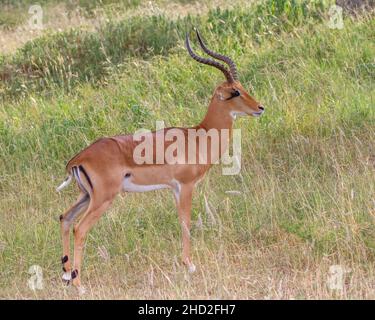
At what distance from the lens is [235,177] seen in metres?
8.13

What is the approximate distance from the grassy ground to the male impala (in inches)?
13.4

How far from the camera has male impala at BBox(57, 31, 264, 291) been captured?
647cm

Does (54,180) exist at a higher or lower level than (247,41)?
lower

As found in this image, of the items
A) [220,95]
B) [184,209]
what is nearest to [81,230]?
[184,209]

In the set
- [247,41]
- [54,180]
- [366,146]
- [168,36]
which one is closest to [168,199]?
[54,180]

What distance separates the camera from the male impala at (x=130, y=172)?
21.2 ft

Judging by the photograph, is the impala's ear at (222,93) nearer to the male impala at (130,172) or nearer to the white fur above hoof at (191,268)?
the male impala at (130,172)

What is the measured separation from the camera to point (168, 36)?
1128cm

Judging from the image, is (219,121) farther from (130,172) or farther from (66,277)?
(66,277)

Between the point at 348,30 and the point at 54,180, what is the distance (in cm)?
367

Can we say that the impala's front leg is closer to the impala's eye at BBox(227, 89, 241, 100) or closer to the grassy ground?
the grassy ground

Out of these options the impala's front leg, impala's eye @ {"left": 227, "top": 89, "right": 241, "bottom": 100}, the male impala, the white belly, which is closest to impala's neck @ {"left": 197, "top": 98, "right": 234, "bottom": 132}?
the male impala
